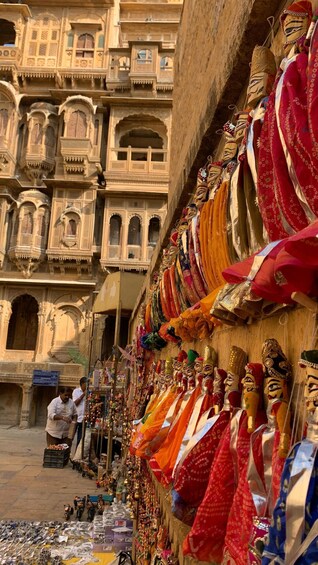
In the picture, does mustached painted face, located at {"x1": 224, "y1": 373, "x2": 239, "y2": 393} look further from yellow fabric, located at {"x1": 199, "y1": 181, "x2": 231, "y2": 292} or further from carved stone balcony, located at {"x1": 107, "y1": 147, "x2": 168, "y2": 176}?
carved stone balcony, located at {"x1": 107, "y1": 147, "x2": 168, "y2": 176}

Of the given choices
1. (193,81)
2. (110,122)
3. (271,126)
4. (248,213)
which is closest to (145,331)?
(193,81)

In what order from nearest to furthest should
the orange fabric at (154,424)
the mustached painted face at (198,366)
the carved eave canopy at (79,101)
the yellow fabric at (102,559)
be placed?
the mustached painted face at (198,366) < the orange fabric at (154,424) < the yellow fabric at (102,559) < the carved eave canopy at (79,101)

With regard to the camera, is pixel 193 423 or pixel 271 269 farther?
pixel 193 423

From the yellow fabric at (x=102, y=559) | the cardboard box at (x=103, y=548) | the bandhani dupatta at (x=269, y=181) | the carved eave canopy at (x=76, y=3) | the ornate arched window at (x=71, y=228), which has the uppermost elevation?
the carved eave canopy at (x=76, y=3)

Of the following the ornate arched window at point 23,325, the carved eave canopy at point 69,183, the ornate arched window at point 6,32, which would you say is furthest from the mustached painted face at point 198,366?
the ornate arched window at point 6,32

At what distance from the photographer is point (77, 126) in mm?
17609

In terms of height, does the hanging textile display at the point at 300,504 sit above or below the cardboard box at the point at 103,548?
above

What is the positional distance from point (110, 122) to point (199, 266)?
17353 mm

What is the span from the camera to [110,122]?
17.8m

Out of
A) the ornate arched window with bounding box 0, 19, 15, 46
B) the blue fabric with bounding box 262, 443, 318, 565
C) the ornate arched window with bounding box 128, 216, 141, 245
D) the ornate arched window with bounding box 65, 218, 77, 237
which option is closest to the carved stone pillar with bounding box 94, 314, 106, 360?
the ornate arched window with bounding box 128, 216, 141, 245

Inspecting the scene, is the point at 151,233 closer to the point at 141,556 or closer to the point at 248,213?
the point at 141,556

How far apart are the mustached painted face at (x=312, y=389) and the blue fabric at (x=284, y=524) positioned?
7 centimetres

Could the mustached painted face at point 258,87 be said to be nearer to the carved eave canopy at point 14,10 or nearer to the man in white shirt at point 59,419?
the man in white shirt at point 59,419

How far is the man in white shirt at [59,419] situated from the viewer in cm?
827
